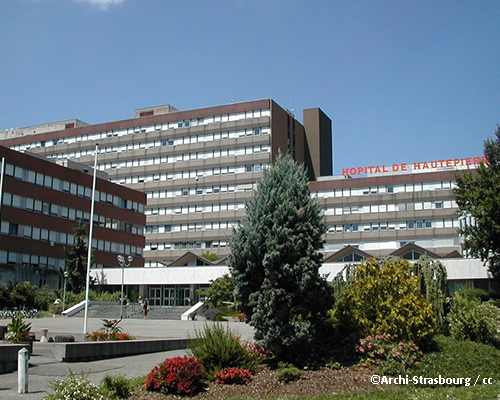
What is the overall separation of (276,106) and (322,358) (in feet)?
255

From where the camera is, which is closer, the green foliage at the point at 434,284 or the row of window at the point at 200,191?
the green foliage at the point at 434,284

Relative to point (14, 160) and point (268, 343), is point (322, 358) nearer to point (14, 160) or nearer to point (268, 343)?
point (268, 343)

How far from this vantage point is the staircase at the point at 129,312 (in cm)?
5519

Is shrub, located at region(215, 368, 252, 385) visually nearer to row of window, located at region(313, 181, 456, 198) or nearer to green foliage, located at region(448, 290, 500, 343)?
green foliage, located at region(448, 290, 500, 343)

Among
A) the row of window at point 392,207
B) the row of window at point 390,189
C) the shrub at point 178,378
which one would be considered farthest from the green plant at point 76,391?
the row of window at point 390,189

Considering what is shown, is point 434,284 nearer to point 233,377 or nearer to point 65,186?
point 233,377

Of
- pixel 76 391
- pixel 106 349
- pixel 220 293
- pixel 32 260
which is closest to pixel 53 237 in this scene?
pixel 32 260

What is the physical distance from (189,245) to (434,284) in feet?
238

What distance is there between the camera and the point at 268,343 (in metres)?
14.5

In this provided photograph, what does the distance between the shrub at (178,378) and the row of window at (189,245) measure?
2895 inches

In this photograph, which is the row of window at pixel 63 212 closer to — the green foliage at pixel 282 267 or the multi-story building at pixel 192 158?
the multi-story building at pixel 192 158

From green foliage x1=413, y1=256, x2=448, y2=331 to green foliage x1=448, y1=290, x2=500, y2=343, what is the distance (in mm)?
1005

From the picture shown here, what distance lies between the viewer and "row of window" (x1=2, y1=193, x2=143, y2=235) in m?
61.0

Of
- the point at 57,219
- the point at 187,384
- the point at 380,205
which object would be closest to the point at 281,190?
the point at 187,384
